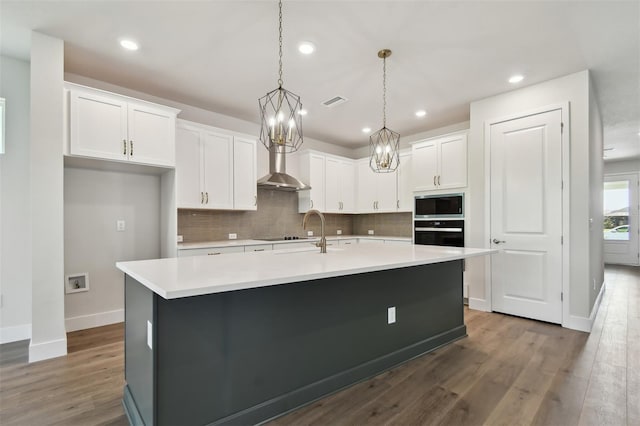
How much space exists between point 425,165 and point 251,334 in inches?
151

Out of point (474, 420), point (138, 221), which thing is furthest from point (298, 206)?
point (474, 420)

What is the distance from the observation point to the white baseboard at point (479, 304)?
12.8 feet

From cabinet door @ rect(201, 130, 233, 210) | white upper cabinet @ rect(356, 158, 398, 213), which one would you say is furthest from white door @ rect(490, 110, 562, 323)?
cabinet door @ rect(201, 130, 233, 210)

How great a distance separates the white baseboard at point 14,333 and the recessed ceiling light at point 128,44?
9.42 ft

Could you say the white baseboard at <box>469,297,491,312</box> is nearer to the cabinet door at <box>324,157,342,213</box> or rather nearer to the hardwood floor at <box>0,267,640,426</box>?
the hardwood floor at <box>0,267,640,426</box>

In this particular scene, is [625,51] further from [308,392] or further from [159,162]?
[159,162]

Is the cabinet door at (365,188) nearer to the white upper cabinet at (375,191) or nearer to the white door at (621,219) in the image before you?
the white upper cabinet at (375,191)

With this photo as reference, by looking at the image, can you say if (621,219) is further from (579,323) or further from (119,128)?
(119,128)

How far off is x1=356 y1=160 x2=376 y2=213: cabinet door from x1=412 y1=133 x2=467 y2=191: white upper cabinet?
0.99 metres

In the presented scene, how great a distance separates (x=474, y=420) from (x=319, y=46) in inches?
118

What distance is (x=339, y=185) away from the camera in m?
5.71

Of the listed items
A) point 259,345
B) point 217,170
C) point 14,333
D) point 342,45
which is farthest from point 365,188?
point 14,333

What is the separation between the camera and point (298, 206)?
5500mm

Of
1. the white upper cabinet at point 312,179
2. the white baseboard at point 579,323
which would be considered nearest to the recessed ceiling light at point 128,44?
the white upper cabinet at point 312,179
